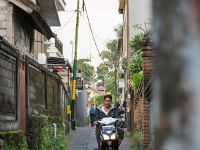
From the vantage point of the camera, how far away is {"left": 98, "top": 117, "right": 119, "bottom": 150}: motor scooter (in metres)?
9.24

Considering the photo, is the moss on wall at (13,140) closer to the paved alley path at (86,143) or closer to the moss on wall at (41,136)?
the moss on wall at (41,136)

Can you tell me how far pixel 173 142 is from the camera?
0.57 meters

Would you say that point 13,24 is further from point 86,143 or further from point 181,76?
point 181,76

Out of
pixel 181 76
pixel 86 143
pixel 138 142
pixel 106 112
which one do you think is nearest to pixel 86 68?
pixel 86 143

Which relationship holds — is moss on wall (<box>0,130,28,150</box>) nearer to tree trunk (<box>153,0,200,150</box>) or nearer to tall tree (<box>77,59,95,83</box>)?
tree trunk (<box>153,0,200,150</box>)

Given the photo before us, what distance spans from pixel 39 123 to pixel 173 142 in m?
11.3

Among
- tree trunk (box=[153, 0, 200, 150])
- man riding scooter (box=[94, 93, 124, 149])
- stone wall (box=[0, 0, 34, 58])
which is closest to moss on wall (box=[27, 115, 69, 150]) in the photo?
man riding scooter (box=[94, 93, 124, 149])

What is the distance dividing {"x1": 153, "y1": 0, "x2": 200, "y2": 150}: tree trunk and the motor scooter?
871cm

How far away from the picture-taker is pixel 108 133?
925 cm

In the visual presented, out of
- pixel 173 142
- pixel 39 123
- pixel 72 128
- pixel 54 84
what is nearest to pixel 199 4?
pixel 173 142

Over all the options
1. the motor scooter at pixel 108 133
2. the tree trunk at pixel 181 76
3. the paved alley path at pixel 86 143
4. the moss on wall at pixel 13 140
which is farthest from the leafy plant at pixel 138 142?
the tree trunk at pixel 181 76

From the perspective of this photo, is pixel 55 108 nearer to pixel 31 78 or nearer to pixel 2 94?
pixel 31 78

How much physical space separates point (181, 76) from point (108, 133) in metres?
8.75

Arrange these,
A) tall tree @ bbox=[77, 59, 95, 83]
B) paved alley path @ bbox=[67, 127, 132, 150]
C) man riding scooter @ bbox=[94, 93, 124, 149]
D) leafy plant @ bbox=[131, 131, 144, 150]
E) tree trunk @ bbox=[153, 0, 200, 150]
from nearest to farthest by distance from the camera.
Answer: tree trunk @ bbox=[153, 0, 200, 150] → man riding scooter @ bbox=[94, 93, 124, 149] → leafy plant @ bbox=[131, 131, 144, 150] → paved alley path @ bbox=[67, 127, 132, 150] → tall tree @ bbox=[77, 59, 95, 83]
